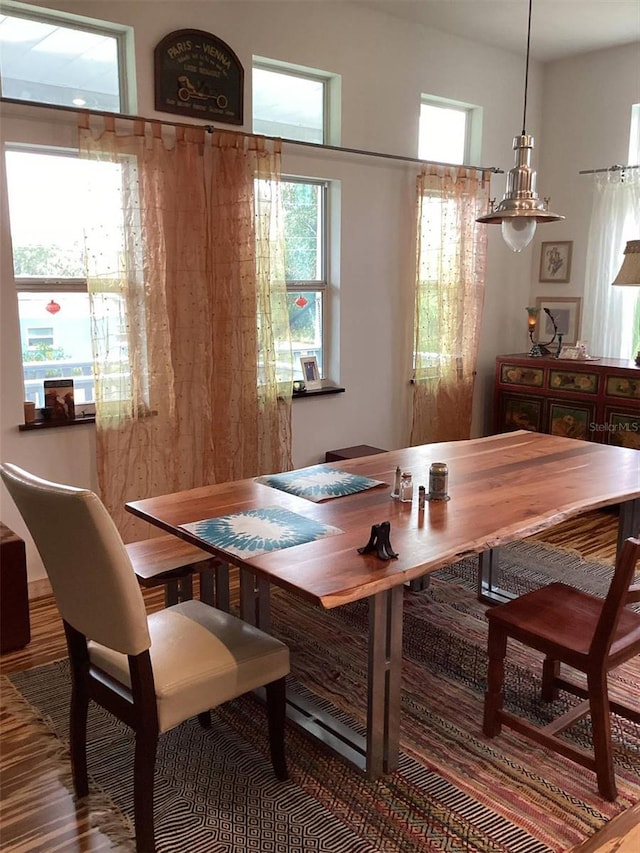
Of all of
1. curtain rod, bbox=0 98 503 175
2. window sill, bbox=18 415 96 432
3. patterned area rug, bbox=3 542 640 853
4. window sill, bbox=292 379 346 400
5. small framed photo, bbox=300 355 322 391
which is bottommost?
patterned area rug, bbox=3 542 640 853

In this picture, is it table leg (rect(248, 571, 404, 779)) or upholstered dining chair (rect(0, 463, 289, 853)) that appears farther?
table leg (rect(248, 571, 404, 779))

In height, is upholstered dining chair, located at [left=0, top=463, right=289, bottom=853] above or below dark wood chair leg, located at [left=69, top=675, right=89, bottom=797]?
above

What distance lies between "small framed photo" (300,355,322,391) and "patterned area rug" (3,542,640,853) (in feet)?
6.09

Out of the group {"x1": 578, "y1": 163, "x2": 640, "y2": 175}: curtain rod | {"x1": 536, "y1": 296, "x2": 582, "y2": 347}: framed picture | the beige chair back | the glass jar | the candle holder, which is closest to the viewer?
the beige chair back

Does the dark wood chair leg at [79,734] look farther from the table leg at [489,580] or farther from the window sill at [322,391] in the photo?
the window sill at [322,391]

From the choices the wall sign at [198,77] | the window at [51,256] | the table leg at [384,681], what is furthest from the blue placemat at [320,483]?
the wall sign at [198,77]

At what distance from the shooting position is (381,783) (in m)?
2.06

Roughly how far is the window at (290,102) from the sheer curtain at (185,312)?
0.36 meters

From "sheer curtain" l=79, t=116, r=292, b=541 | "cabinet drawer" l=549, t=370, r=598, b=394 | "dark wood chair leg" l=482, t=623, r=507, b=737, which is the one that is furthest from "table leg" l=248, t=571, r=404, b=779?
"cabinet drawer" l=549, t=370, r=598, b=394

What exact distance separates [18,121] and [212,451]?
5.72 feet

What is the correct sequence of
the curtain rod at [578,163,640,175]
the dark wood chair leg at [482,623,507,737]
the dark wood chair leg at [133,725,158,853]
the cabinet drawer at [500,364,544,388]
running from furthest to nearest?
1. the cabinet drawer at [500,364,544,388]
2. the curtain rod at [578,163,640,175]
3. the dark wood chair leg at [482,623,507,737]
4. the dark wood chair leg at [133,725,158,853]

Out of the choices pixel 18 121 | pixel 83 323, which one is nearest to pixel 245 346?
pixel 83 323

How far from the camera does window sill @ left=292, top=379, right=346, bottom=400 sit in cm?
422

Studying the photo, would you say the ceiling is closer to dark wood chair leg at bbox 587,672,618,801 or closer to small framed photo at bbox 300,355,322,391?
small framed photo at bbox 300,355,322,391
